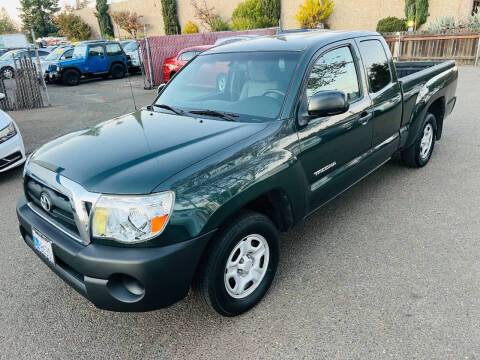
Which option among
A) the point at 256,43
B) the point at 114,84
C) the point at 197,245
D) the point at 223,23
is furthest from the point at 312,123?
the point at 223,23

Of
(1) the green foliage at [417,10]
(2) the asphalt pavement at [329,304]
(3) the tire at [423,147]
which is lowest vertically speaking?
(2) the asphalt pavement at [329,304]

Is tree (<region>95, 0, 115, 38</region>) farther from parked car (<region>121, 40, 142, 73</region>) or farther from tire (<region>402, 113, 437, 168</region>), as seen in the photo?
tire (<region>402, 113, 437, 168</region>)

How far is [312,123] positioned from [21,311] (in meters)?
2.54

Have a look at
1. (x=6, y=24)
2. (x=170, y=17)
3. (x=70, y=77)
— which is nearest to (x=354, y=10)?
(x=70, y=77)

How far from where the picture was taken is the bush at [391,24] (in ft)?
69.9

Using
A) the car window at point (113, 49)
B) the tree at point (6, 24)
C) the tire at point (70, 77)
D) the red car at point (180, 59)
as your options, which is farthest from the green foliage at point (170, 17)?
the tree at point (6, 24)

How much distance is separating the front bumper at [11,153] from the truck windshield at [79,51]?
13271 millimetres

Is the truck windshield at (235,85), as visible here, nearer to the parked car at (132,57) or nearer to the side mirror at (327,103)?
the side mirror at (327,103)

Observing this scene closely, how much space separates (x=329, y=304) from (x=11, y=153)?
4823 millimetres

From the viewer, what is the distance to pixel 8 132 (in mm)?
5379

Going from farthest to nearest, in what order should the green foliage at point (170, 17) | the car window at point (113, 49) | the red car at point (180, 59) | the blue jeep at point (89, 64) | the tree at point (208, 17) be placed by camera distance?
the green foliage at point (170, 17) → the tree at point (208, 17) → the car window at point (113, 49) → the blue jeep at point (89, 64) → the red car at point (180, 59)

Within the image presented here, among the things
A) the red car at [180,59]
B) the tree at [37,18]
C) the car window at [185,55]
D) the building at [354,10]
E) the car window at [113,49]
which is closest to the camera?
the red car at [180,59]

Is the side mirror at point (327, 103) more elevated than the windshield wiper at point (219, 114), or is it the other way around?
the side mirror at point (327, 103)

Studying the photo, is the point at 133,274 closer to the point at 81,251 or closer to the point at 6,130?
the point at 81,251
